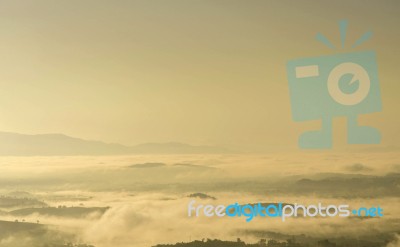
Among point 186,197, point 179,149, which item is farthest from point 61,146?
point 186,197

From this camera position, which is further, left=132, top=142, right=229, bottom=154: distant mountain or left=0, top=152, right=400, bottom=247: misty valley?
left=132, top=142, right=229, bottom=154: distant mountain

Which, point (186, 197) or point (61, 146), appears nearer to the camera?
point (186, 197)

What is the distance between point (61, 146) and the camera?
3104mm

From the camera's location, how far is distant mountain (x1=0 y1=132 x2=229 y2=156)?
3027 mm

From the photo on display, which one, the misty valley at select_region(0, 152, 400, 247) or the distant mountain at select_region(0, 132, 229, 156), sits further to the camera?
the distant mountain at select_region(0, 132, 229, 156)

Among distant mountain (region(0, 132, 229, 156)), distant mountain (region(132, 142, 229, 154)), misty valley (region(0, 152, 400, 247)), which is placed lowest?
misty valley (region(0, 152, 400, 247))

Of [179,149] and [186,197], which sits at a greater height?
[179,149]

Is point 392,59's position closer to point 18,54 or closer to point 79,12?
point 79,12

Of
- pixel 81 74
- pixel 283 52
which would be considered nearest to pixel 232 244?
pixel 283 52

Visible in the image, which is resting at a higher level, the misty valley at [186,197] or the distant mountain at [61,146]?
the distant mountain at [61,146]

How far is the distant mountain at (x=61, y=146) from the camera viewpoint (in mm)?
3027

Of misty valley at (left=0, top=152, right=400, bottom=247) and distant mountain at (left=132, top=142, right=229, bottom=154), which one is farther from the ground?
distant mountain at (left=132, top=142, right=229, bottom=154)

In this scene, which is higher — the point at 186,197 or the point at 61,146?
the point at 61,146

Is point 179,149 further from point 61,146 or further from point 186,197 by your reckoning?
point 61,146
